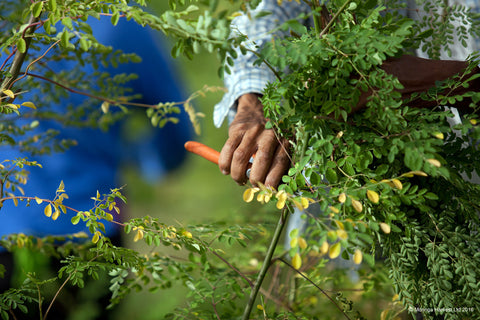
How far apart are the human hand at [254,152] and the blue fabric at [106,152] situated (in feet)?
2.70

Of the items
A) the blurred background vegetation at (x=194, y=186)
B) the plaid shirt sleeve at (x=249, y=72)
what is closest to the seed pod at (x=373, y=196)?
the plaid shirt sleeve at (x=249, y=72)

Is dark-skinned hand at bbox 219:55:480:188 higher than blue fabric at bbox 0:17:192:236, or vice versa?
dark-skinned hand at bbox 219:55:480:188

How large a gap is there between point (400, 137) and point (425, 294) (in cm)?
31

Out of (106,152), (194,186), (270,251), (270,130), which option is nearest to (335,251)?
(270,251)

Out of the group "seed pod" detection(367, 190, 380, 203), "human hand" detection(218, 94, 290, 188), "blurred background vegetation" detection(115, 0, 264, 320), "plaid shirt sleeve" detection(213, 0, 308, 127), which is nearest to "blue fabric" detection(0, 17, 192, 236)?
"blurred background vegetation" detection(115, 0, 264, 320)

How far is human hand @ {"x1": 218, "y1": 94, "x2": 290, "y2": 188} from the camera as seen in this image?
82 cm

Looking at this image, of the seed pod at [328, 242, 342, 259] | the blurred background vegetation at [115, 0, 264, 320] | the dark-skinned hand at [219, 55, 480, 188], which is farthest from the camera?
the blurred background vegetation at [115, 0, 264, 320]

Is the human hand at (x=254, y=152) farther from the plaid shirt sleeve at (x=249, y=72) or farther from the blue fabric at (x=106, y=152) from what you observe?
the blue fabric at (x=106, y=152)

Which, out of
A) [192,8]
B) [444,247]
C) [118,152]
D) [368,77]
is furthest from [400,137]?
[118,152]

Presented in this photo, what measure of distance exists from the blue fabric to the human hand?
0.82m

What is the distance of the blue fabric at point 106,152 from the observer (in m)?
1.60

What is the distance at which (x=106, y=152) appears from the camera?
6.38ft

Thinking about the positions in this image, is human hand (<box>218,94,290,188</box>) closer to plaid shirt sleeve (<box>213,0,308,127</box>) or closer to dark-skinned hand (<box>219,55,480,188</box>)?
dark-skinned hand (<box>219,55,480,188</box>)

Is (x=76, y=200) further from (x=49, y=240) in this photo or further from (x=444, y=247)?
(x=444, y=247)
